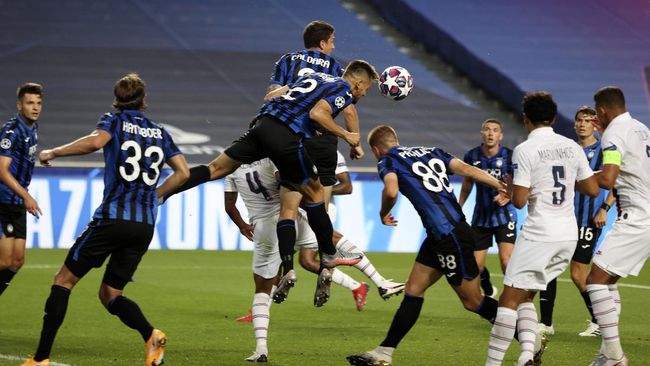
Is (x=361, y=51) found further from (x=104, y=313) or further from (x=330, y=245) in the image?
(x=330, y=245)

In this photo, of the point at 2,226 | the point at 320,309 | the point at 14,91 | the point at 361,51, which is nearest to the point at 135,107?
the point at 2,226

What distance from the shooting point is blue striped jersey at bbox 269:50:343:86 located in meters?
9.54

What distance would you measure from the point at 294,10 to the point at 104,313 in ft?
53.6

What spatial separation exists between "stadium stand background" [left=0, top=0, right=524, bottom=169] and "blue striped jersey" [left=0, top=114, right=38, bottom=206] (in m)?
11.7

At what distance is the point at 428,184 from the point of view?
7934 millimetres

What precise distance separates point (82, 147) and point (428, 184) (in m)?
2.40

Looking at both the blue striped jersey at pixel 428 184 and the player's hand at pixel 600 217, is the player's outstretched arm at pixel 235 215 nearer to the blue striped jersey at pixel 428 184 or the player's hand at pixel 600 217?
the blue striped jersey at pixel 428 184

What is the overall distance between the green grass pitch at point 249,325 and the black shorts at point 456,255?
33.9 inches

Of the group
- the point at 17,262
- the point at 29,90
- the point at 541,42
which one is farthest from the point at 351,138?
the point at 541,42

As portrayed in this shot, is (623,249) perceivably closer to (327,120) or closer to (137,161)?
(327,120)

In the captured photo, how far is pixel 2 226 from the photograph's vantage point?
9.80 metres

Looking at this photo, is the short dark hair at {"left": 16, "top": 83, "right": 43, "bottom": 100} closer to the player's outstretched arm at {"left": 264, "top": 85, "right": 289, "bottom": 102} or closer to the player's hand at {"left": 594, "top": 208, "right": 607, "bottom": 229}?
the player's outstretched arm at {"left": 264, "top": 85, "right": 289, "bottom": 102}

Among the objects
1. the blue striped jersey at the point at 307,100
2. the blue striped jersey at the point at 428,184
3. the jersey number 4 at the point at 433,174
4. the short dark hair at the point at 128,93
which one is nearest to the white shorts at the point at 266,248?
the blue striped jersey at the point at 307,100

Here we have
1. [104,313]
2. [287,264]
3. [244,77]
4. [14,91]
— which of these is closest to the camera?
[287,264]
